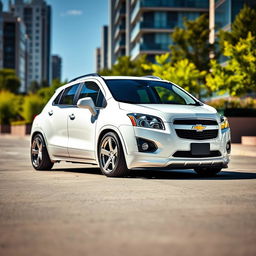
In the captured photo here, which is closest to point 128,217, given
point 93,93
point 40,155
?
point 93,93

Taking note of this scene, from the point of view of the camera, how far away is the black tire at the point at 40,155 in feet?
39.9

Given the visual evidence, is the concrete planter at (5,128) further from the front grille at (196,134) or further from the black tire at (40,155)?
the front grille at (196,134)

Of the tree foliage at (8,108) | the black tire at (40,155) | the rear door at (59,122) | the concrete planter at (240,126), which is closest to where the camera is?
the rear door at (59,122)

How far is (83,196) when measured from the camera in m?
7.77

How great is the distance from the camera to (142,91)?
1105 centimetres

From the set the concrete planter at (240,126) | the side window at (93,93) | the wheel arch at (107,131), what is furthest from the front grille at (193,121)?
the concrete planter at (240,126)

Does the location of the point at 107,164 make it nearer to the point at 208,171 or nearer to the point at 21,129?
the point at 208,171

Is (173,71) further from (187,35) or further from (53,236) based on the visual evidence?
(53,236)

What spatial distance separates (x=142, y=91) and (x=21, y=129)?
44.5 metres

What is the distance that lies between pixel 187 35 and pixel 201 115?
3800 cm

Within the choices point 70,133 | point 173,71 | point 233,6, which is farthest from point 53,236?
point 233,6

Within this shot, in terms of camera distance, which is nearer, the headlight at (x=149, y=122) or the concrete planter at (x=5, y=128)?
the headlight at (x=149, y=122)

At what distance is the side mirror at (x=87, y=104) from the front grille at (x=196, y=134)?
158 centimetres

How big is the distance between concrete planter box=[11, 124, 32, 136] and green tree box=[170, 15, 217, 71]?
13.8 metres
